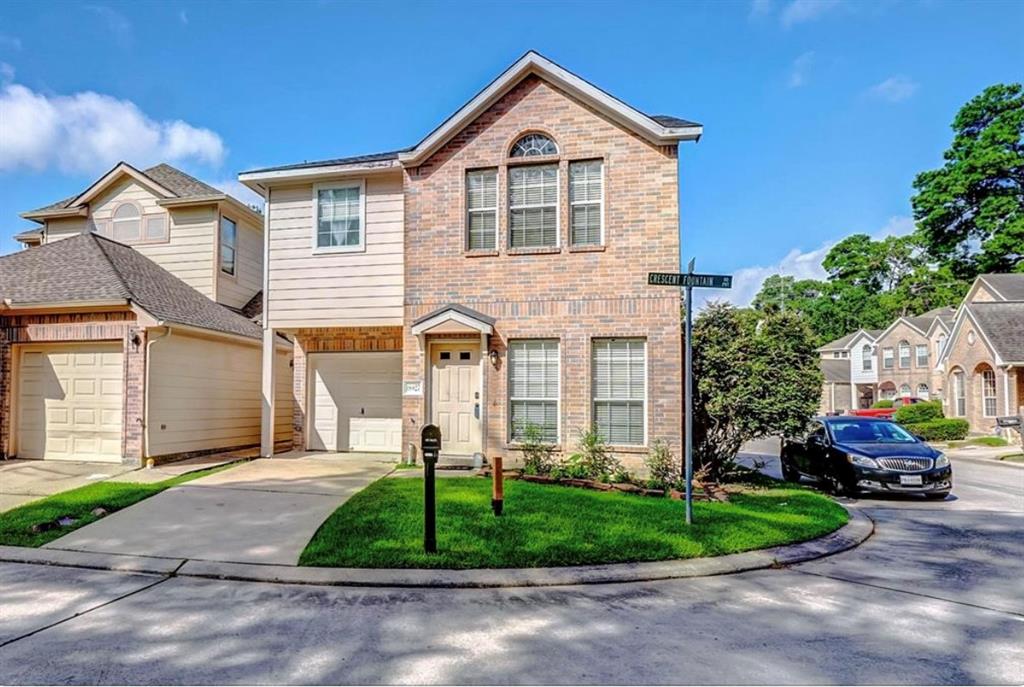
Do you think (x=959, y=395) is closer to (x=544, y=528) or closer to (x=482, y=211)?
(x=482, y=211)

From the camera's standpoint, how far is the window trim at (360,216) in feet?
40.0

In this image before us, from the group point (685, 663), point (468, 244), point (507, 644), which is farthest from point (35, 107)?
point (685, 663)

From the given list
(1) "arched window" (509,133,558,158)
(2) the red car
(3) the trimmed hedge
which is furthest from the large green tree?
(1) "arched window" (509,133,558,158)

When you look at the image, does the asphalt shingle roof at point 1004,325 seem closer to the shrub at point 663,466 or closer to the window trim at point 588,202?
the shrub at point 663,466

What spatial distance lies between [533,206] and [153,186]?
11.4m

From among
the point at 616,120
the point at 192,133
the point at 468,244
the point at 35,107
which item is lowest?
the point at 468,244

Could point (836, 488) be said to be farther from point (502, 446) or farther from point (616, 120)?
point (616, 120)

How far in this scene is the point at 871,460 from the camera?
9.99 metres

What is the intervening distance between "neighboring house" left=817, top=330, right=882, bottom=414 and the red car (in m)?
5.46

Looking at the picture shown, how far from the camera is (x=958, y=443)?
21969mm

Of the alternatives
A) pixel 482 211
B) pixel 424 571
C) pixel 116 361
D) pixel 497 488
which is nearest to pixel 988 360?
pixel 482 211

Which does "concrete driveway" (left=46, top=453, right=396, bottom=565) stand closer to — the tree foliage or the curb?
the curb

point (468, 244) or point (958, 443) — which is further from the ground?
point (468, 244)

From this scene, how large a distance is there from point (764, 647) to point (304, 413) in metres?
11.5
